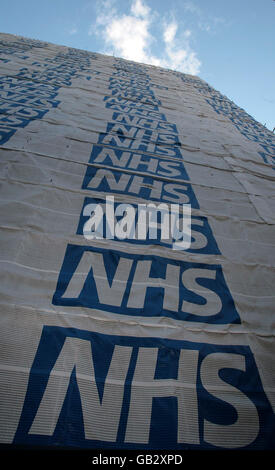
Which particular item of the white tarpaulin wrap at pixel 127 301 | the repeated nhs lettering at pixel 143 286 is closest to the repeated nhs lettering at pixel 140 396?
the white tarpaulin wrap at pixel 127 301

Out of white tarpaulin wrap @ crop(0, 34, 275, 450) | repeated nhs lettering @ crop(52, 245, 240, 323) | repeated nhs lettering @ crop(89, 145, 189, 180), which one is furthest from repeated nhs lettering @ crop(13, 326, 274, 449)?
repeated nhs lettering @ crop(89, 145, 189, 180)

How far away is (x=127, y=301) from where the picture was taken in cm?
183

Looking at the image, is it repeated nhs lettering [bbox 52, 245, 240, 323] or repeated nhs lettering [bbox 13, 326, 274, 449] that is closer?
repeated nhs lettering [bbox 13, 326, 274, 449]

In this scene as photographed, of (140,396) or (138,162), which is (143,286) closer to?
(140,396)

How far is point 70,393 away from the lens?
138cm

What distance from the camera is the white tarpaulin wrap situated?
1361 millimetres

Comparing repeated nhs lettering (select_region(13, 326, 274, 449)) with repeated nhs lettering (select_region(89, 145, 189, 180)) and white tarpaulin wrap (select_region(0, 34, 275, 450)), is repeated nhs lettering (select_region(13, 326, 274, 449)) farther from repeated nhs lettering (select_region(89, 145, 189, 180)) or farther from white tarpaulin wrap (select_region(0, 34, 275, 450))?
repeated nhs lettering (select_region(89, 145, 189, 180))

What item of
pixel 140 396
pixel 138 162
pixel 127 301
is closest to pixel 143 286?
pixel 127 301

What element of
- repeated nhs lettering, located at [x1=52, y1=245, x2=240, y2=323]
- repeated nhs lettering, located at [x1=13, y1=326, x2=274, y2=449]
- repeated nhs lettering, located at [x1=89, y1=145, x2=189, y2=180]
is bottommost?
repeated nhs lettering, located at [x1=13, y1=326, x2=274, y2=449]

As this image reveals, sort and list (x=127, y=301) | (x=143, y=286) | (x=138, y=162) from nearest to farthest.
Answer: (x=127, y=301) < (x=143, y=286) < (x=138, y=162)

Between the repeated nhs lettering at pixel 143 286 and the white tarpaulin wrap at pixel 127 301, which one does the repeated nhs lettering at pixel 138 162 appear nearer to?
the white tarpaulin wrap at pixel 127 301

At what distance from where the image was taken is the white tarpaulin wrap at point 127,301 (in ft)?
4.47

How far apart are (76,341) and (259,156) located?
4.81 meters
